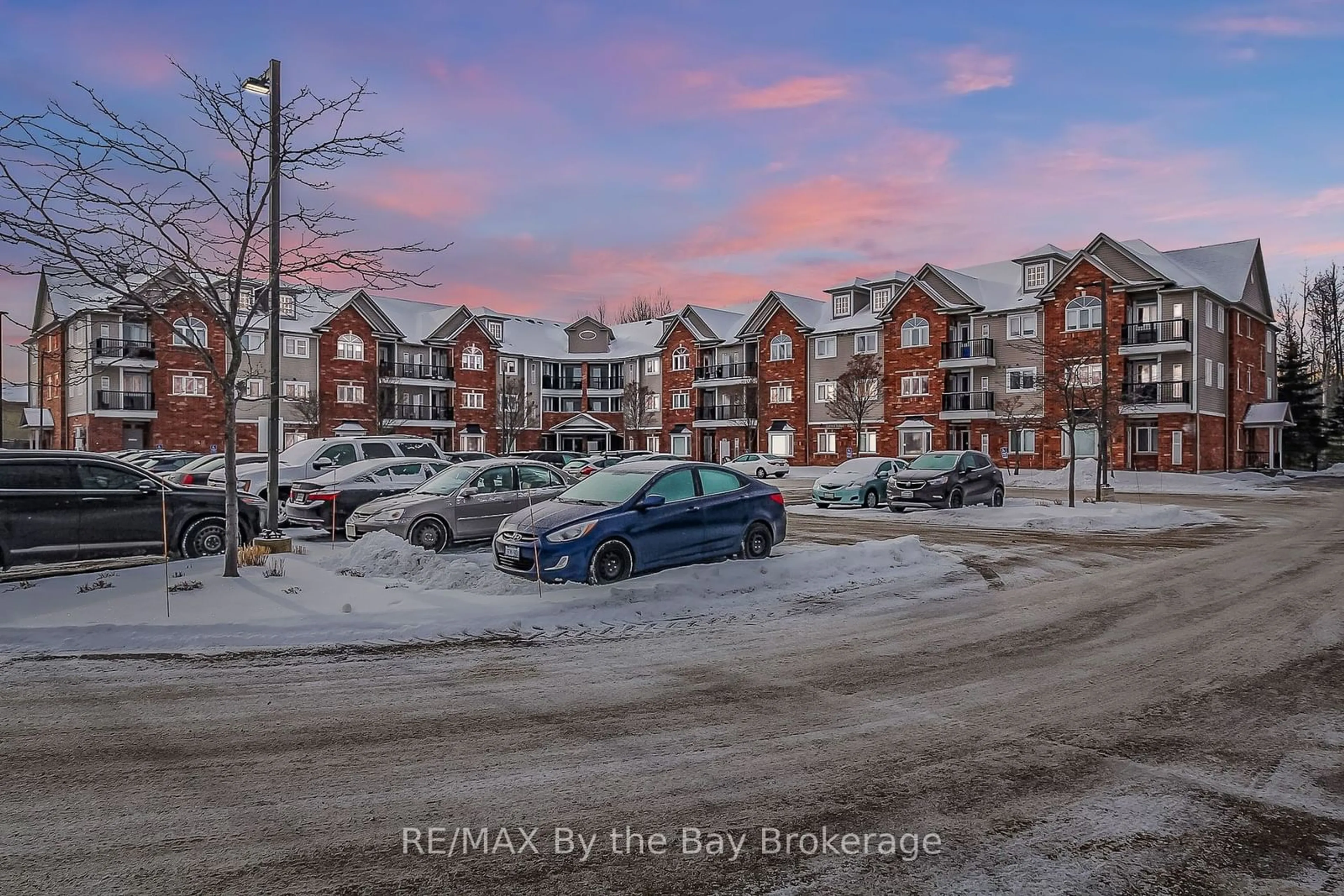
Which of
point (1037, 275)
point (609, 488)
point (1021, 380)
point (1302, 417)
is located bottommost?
point (609, 488)

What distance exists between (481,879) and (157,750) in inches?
108

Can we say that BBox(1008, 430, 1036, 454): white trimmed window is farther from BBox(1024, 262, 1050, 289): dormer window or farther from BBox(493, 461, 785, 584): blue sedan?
BBox(493, 461, 785, 584): blue sedan

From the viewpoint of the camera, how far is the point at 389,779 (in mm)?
4414

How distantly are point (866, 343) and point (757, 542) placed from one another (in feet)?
143

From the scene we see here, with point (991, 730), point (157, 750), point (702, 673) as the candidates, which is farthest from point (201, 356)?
point (991, 730)

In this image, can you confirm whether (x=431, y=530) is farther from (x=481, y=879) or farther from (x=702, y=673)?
(x=481, y=879)

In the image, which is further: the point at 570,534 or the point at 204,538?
the point at 204,538

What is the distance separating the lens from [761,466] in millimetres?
43125

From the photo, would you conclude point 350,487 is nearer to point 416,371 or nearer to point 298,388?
point 298,388

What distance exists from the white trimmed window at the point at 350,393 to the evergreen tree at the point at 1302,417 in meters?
59.2

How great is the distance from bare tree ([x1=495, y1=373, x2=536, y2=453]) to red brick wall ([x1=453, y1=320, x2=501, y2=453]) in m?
0.55

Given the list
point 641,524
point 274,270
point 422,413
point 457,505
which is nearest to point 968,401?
point 422,413

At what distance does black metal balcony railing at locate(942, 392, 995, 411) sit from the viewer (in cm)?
4656

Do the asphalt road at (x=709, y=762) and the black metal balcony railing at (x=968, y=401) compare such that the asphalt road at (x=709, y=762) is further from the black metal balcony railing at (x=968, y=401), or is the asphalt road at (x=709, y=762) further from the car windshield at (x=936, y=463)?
the black metal balcony railing at (x=968, y=401)
